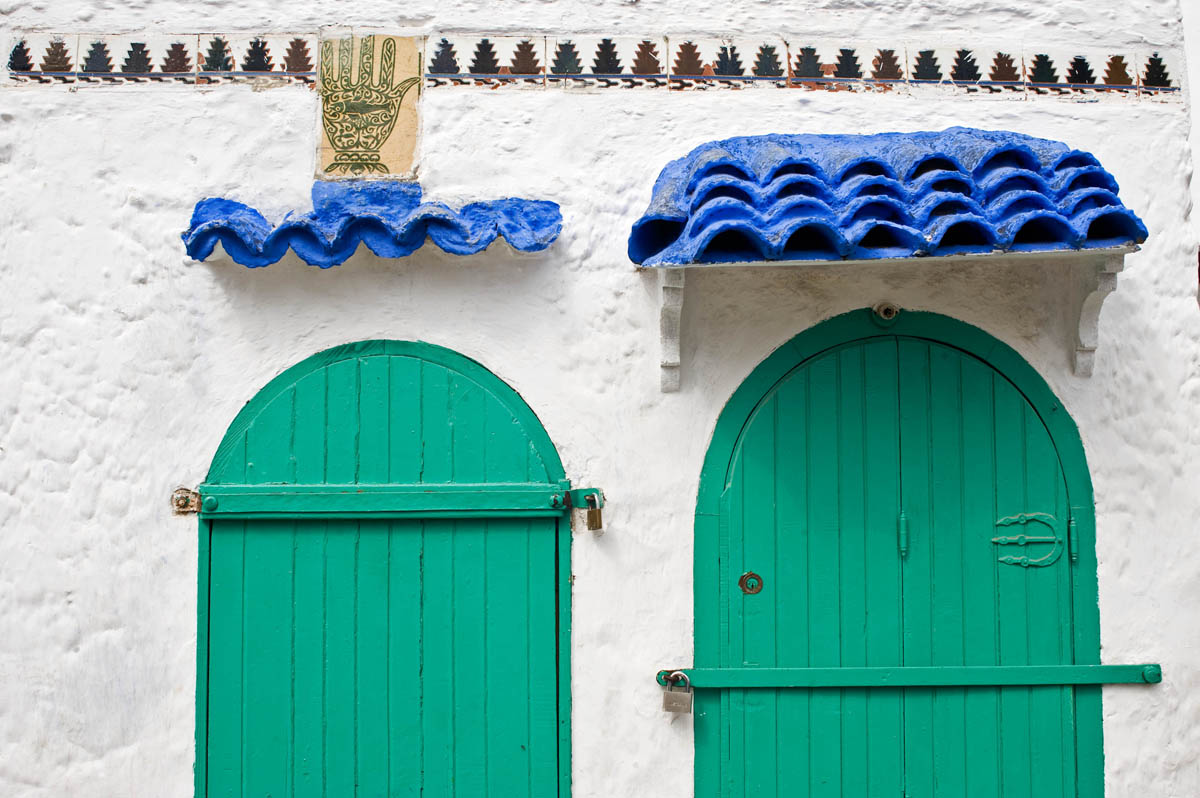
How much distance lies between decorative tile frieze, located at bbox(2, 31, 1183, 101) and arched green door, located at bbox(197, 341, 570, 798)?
3.44ft

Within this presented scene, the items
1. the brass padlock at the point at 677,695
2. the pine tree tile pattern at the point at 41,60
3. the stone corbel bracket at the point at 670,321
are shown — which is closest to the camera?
the stone corbel bracket at the point at 670,321

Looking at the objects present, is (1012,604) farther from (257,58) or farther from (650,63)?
(257,58)

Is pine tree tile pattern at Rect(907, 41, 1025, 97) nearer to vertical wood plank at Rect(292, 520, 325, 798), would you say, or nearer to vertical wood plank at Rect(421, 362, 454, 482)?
vertical wood plank at Rect(421, 362, 454, 482)

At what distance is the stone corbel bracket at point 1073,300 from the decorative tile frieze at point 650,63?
0.63 metres

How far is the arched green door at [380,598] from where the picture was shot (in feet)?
8.41

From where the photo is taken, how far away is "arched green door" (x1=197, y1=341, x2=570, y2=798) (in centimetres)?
256

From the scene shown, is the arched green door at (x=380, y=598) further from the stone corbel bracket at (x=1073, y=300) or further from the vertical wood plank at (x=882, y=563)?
the vertical wood plank at (x=882, y=563)

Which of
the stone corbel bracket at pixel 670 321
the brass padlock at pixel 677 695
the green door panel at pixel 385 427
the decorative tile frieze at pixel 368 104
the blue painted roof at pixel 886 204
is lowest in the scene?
the brass padlock at pixel 677 695

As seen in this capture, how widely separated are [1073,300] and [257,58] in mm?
2707

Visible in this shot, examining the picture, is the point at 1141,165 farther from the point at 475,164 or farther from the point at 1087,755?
the point at 475,164

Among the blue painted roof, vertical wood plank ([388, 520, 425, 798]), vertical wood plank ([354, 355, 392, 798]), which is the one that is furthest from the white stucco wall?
vertical wood plank ([388, 520, 425, 798])

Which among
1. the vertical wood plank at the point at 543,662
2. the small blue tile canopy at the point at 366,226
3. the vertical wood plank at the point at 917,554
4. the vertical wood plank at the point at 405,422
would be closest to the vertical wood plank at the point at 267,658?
the vertical wood plank at the point at 405,422

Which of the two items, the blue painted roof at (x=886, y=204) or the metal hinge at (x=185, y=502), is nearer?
the blue painted roof at (x=886, y=204)

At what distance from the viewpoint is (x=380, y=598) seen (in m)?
2.59
